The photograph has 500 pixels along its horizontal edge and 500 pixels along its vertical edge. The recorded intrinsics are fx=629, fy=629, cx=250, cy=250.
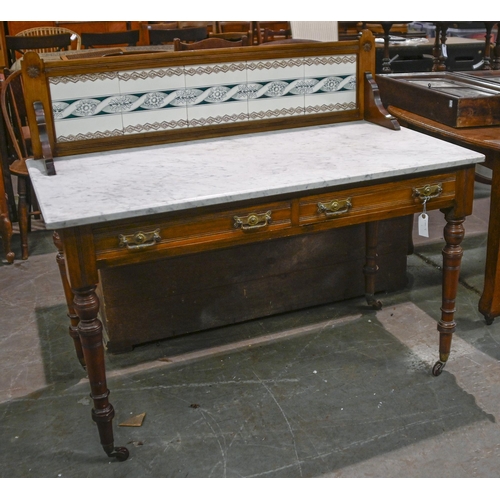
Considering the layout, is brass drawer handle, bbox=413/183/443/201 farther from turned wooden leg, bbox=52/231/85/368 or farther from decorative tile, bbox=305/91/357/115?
turned wooden leg, bbox=52/231/85/368

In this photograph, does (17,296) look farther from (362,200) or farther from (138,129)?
(362,200)

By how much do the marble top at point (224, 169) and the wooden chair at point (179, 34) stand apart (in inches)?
127

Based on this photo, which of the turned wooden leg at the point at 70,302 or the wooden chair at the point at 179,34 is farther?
the wooden chair at the point at 179,34

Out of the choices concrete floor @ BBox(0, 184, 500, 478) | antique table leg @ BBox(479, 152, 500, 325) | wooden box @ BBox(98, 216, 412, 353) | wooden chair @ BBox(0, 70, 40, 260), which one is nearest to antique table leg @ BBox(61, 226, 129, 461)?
concrete floor @ BBox(0, 184, 500, 478)

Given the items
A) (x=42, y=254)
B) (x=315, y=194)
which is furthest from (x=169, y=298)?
(x=42, y=254)

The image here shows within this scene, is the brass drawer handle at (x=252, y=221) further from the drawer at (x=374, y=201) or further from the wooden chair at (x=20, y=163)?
the wooden chair at (x=20, y=163)

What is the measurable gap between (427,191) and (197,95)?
0.91 metres

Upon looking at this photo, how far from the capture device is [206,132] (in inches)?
93.4

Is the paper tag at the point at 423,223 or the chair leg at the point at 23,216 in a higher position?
the paper tag at the point at 423,223

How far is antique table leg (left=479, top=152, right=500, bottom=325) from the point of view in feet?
8.33

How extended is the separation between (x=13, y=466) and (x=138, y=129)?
1.22 m

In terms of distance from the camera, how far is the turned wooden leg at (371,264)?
2820 mm

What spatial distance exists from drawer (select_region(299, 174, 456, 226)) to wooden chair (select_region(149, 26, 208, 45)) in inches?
146

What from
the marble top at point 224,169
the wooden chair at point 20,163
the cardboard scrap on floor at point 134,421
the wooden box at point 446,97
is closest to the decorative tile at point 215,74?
the marble top at point 224,169
